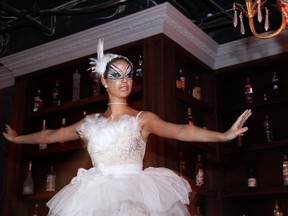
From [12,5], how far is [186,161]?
163 centimetres

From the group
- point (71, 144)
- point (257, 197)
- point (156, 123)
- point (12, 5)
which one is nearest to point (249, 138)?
point (257, 197)

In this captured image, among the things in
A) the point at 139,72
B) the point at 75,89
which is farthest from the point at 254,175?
the point at 75,89

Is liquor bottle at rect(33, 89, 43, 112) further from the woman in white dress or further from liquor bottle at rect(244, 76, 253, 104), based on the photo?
liquor bottle at rect(244, 76, 253, 104)

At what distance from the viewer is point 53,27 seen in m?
3.60

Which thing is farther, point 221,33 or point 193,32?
point 221,33

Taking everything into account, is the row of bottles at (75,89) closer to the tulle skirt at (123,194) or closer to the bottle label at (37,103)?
the bottle label at (37,103)

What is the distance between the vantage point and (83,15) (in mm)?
3467

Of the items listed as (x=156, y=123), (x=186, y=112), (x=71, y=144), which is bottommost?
(x=156, y=123)

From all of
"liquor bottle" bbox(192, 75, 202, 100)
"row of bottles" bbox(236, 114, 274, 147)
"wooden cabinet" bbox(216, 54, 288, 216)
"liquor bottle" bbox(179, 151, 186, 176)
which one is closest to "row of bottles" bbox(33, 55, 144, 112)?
"liquor bottle" bbox(192, 75, 202, 100)

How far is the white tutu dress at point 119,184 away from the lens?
5.79 feet

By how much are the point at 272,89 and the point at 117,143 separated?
174 cm

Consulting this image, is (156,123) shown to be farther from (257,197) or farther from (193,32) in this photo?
(257,197)

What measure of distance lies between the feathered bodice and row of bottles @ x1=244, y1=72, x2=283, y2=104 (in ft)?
5.13

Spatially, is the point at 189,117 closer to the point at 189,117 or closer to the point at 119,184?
the point at 189,117
